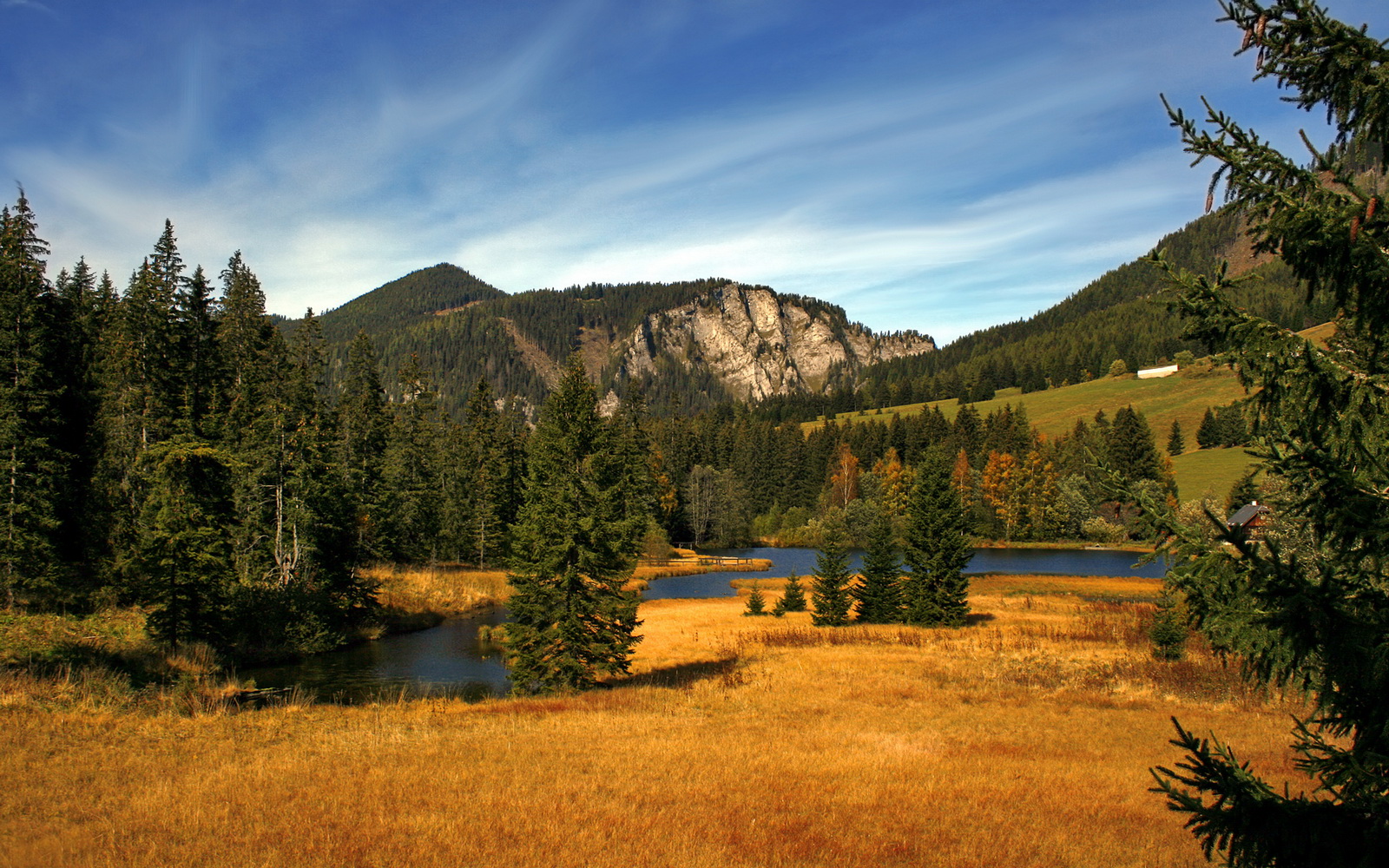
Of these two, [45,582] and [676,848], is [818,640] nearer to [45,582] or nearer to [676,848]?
[676,848]

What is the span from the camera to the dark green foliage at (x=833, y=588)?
38.3 m

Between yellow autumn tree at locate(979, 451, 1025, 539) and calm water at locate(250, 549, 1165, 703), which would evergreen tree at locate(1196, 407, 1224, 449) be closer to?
yellow autumn tree at locate(979, 451, 1025, 539)

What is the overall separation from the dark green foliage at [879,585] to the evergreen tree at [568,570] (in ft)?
62.9

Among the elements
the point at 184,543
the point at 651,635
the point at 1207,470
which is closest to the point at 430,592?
the point at 651,635

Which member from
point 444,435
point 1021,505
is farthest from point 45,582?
point 1021,505

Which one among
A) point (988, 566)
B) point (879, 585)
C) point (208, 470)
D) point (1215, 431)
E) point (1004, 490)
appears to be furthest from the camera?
point (1215, 431)

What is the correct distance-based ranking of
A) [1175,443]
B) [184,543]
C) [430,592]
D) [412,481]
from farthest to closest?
[1175,443], [412,481], [430,592], [184,543]

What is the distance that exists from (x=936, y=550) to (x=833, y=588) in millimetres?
5751

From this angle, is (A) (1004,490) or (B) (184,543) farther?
(A) (1004,490)

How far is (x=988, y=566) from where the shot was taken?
76.5 meters

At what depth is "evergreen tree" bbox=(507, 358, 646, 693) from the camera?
2372 centimetres

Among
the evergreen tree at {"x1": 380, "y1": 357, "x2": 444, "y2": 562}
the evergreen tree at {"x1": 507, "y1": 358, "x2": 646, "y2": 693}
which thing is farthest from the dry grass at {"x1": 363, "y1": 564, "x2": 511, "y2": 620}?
the evergreen tree at {"x1": 507, "y1": 358, "x2": 646, "y2": 693}

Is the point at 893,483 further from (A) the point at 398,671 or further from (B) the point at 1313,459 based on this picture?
(B) the point at 1313,459

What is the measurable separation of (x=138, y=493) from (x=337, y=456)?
1749cm
